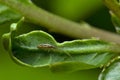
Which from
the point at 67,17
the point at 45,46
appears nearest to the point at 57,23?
the point at 45,46

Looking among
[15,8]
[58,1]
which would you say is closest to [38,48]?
[15,8]

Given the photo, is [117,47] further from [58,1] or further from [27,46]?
[58,1]

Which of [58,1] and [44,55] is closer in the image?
[44,55]

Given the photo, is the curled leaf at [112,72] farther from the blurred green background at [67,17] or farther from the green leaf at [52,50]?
the blurred green background at [67,17]

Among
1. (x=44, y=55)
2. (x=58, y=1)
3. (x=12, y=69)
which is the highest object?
(x=44, y=55)

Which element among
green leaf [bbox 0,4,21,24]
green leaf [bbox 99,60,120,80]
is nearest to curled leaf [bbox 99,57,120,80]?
green leaf [bbox 99,60,120,80]

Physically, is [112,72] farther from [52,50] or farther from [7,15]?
[7,15]
